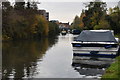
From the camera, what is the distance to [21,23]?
52688mm

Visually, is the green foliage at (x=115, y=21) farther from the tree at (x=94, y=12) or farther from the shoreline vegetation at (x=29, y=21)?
the tree at (x=94, y=12)

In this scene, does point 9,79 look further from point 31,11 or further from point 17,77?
point 31,11

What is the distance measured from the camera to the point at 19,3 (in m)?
64.2

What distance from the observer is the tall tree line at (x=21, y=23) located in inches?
1853

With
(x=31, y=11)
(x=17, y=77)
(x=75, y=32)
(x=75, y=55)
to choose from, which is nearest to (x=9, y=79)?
(x=17, y=77)

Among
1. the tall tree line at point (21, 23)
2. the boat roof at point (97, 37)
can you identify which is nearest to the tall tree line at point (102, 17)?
the tall tree line at point (21, 23)

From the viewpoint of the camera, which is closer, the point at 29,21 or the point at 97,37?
the point at 97,37

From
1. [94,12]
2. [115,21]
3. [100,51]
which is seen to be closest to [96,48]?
[100,51]

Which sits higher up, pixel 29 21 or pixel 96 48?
pixel 29 21

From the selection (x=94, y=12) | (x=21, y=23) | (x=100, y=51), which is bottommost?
(x=100, y=51)

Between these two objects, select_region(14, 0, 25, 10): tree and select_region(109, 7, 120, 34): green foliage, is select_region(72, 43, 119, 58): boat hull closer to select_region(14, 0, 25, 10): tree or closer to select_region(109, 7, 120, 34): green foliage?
select_region(109, 7, 120, 34): green foliage

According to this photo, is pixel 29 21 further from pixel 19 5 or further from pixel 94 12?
pixel 94 12

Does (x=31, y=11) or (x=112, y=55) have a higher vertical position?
(x=31, y=11)

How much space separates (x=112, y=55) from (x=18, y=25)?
35.8 metres
